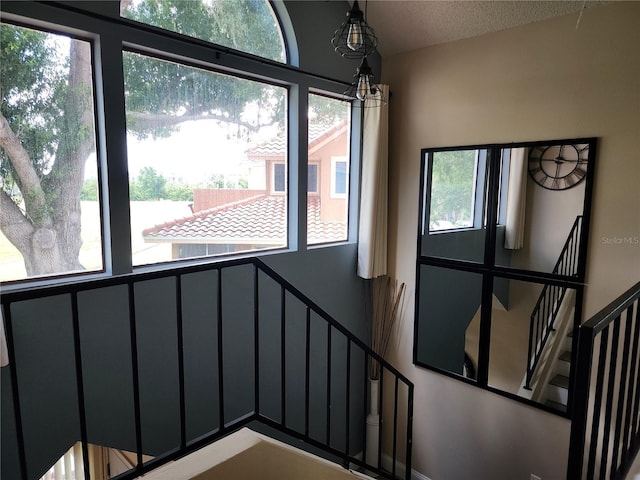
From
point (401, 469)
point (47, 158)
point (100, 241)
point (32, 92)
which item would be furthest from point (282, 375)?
point (401, 469)

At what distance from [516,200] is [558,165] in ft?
1.17

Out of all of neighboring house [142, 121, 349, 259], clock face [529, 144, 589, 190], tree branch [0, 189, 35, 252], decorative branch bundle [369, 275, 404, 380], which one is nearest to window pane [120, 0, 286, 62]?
neighboring house [142, 121, 349, 259]

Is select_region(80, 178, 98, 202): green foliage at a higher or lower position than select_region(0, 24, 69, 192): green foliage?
lower

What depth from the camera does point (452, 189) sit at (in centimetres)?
335

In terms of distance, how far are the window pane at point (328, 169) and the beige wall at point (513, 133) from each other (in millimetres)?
435

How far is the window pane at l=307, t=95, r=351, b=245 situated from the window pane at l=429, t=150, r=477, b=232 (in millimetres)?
765

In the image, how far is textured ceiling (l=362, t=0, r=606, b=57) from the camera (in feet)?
8.96

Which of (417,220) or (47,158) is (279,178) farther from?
(47,158)

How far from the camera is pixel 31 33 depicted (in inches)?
77.9

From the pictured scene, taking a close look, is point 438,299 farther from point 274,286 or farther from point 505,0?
point 505,0

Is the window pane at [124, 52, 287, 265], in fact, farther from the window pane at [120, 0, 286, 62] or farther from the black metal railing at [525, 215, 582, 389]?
the black metal railing at [525, 215, 582, 389]

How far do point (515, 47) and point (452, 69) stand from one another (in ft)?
1.54

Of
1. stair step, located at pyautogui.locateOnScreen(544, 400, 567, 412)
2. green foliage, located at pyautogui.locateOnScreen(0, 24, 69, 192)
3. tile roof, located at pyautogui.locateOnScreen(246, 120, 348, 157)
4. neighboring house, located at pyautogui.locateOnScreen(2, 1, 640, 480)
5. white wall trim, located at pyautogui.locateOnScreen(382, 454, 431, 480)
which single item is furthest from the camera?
white wall trim, located at pyautogui.locateOnScreen(382, 454, 431, 480)

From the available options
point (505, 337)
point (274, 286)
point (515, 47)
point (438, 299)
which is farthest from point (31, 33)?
point (505, 337)
